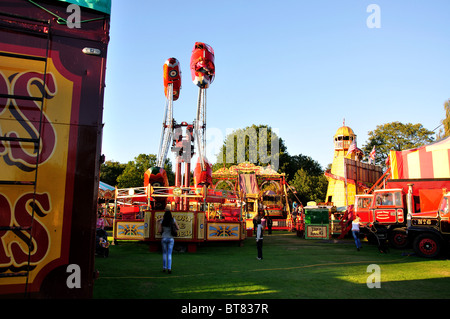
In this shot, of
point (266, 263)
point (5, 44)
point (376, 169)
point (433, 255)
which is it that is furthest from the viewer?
point (376, 169)

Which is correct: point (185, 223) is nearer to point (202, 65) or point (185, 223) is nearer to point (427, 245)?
point (202, 65)

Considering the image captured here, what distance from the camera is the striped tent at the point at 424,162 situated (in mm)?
20891

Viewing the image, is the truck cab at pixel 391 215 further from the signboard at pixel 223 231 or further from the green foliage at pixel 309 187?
the green foliage at pixel 309 187

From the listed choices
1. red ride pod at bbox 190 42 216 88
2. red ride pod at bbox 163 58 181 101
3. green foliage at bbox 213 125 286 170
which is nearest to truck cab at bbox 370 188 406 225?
red ride pod at bbox 190 42 216 88

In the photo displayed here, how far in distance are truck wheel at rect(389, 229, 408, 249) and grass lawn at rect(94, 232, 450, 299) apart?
4060 millimetres

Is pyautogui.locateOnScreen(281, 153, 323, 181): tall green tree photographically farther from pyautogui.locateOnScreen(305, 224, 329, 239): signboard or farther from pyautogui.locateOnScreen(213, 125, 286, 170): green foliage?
pyautogui.locateOnScreen(305, 224, 329, 239): signboard

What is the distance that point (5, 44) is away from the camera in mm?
4125

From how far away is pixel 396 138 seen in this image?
4806 centimetres

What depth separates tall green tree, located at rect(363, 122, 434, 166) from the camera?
46.8 m

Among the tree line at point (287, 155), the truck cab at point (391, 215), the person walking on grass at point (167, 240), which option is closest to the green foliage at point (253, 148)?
the tree line at point (287, 155)

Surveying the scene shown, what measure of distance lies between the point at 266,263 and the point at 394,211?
9.06 metres

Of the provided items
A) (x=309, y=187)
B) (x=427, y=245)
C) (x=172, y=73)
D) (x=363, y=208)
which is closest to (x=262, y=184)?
(x=309, y=187)

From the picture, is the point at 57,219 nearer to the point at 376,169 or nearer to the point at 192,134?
the point at 192,134

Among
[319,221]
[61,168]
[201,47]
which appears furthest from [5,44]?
[319,221]
